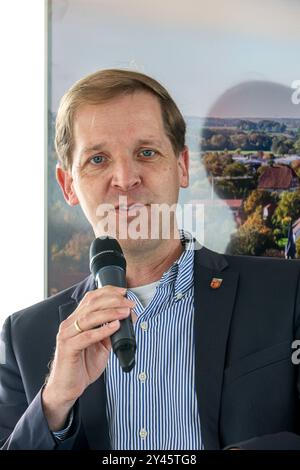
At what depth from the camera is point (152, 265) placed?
171 centimetres

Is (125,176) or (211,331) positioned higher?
(125,176)

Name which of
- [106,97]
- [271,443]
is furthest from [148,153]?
[271,443]

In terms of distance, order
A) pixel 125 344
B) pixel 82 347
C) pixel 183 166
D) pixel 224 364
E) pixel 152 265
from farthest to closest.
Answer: pixel 183 166 → pixel 152 265 → pixel 224 364 → pixel 82 347 → pixel 125 344

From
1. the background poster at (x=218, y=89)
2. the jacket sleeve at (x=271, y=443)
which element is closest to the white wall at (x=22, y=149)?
the background poster at (x=218, y=89)

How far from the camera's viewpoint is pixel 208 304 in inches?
62.2

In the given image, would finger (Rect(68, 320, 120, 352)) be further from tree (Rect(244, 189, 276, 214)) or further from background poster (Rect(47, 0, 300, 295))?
tree (Rect(244, 189, 276, 214))

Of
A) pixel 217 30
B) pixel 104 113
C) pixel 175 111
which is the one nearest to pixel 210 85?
pixel 217 30

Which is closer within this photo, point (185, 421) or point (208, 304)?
point (185, 421)

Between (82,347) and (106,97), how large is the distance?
762 mm

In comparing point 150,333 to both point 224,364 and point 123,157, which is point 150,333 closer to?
point 224,364

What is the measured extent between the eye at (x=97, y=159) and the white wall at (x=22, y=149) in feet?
3.56

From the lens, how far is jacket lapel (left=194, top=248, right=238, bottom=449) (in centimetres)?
144
